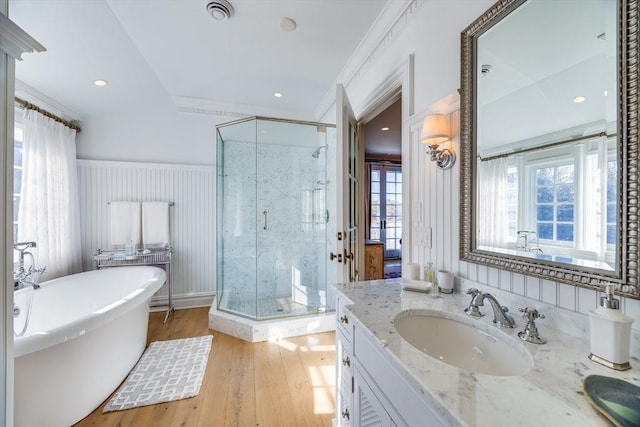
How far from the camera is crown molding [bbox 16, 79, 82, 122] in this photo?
7.53 feet

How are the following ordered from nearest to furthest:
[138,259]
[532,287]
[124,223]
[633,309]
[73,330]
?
[633,309] < [532,287] < [73,330] < [138,259] < [124,223]

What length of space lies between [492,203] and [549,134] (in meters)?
0.32

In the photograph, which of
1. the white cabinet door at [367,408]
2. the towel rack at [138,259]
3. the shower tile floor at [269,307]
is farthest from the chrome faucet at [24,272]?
the white cabinet door at [367,408]

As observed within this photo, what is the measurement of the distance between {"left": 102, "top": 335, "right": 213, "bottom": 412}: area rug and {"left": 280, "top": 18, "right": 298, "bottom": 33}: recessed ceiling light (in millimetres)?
2746

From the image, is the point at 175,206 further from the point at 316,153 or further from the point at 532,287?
the point at 532,287

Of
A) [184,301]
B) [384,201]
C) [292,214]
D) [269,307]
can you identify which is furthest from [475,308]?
[384,201]

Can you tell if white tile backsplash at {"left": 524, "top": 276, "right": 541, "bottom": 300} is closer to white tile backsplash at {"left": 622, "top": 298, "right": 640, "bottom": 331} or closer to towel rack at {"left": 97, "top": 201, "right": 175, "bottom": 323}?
white tile backsplash at {"left": 622, "top": 298, "right": 640, "bottom": 331}

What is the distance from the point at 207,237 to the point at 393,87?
9.63ft

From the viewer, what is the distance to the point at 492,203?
1119 mm

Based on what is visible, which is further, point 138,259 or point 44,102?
point 138,259

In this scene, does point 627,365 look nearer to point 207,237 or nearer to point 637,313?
point 637,313

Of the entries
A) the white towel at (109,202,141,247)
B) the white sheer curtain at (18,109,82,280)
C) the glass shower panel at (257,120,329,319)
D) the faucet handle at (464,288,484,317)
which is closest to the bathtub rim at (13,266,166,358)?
the white sheer curtain at (18,109,82,280)

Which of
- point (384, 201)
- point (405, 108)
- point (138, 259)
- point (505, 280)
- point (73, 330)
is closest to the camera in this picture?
point (505, 280)

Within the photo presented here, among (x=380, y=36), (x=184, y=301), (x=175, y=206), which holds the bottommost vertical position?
(x=184, y=301)
